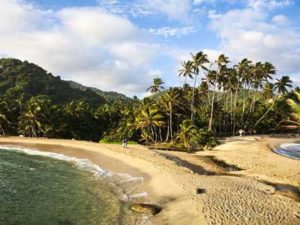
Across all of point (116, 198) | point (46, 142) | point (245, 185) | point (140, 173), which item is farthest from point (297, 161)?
point (46, 142)

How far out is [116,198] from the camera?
91.2 ft

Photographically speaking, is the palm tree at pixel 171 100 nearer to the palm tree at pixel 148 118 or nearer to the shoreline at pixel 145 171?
the palm tree at pixel 148 118

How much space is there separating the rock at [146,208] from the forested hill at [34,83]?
3807 inches

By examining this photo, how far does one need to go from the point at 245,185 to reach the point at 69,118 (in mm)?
58433

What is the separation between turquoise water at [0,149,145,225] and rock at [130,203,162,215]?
65cm

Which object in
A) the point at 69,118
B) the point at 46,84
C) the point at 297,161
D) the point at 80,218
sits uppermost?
the point at 46,84

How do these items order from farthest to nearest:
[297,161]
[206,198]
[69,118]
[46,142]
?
1. [69,118]
2. [46,142]
3. [297,161]
4. [206,198]

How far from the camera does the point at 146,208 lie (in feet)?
78.9

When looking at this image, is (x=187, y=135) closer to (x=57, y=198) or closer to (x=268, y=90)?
(x=57, y=198)

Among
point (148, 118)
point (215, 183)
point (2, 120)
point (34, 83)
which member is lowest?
point (215, 183)

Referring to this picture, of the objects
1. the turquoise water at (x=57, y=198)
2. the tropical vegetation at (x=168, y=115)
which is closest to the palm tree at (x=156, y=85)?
the tropical vegetation at (x=168, y=115)

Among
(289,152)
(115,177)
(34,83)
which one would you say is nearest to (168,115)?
(289,152)

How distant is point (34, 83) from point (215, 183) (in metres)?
110

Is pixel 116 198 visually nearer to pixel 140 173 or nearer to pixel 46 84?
pixel 140 173
